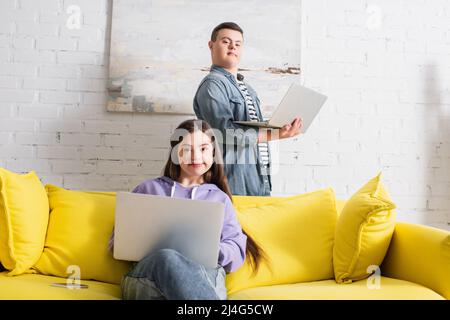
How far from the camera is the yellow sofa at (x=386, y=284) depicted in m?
1.55

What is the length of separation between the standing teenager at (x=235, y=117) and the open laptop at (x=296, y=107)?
0.04 metres

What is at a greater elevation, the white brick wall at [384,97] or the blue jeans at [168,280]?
the white brick wall at [384,97]

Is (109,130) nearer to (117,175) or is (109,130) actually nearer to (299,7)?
(117,175)

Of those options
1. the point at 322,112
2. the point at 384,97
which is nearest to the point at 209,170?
the point at 322,112

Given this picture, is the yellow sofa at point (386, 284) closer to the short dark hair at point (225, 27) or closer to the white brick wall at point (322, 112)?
the white brick wall at point (322, 112)

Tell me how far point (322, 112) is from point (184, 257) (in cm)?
161

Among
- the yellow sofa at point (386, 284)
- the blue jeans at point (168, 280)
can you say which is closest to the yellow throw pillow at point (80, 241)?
the yellow sofa at point (386, 284)

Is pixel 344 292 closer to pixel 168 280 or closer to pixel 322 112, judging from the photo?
pixel 168 280

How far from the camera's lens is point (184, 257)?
58.3 inches

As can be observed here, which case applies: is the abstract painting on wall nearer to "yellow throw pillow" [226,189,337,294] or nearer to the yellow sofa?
"yellow throw pillow" [226,189,337,294]

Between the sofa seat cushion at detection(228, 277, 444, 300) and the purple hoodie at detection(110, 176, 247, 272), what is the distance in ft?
0.40

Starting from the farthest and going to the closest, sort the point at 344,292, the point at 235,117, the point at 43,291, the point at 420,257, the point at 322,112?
1. the point at 322,112
2. the point at 235,117
3. the point at 420,257
4. the point at 344,292
5. the point at 43,291
